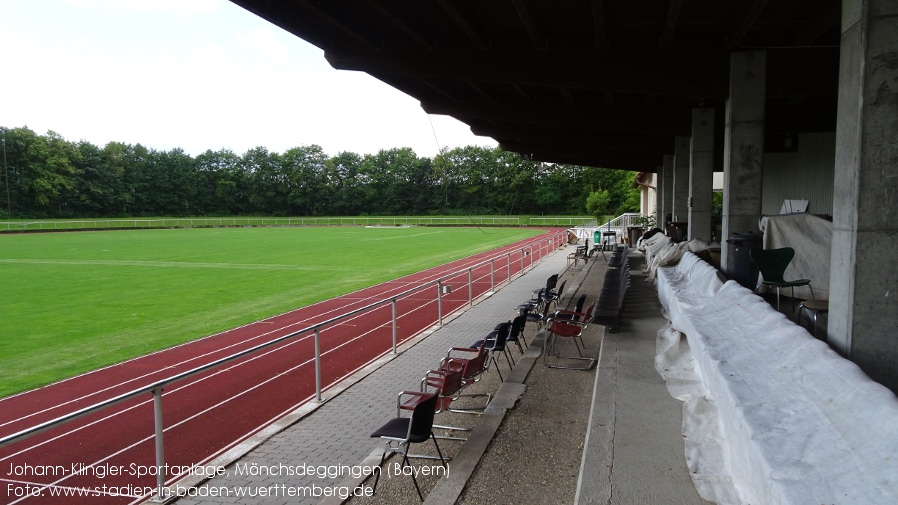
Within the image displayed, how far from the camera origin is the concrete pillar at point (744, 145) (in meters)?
9.52

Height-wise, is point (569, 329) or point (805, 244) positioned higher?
point (805, 244)

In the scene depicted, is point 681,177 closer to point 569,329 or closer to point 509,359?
point 569,329

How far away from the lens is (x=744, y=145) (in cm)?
994

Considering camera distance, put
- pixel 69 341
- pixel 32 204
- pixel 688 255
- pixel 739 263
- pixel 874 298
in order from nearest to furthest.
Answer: pixel 874 298
pixel 739 263
pixel 688 255
pixel 69 341
pixel 32 204

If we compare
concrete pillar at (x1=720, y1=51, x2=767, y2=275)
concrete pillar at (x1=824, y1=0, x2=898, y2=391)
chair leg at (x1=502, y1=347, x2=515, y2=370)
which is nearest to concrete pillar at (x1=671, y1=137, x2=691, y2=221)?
concrete pillar at (x1=720, y1=51, x2=767, y2=275)

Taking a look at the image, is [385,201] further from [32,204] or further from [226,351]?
[226,351]

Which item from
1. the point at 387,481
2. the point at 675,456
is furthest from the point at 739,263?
the point at 387,481

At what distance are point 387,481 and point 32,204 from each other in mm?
90447

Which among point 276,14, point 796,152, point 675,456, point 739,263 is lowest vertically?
point 675,456

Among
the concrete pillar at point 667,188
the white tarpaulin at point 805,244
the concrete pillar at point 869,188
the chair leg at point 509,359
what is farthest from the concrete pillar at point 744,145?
the concrete pillar at point 667,188

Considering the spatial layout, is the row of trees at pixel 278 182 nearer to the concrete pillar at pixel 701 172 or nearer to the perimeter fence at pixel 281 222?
the perimeter fence at pixel 281 222

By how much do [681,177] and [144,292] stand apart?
1751cm

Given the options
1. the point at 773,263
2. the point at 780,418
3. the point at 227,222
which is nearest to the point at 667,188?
the point at 773,263

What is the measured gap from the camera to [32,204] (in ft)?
252
